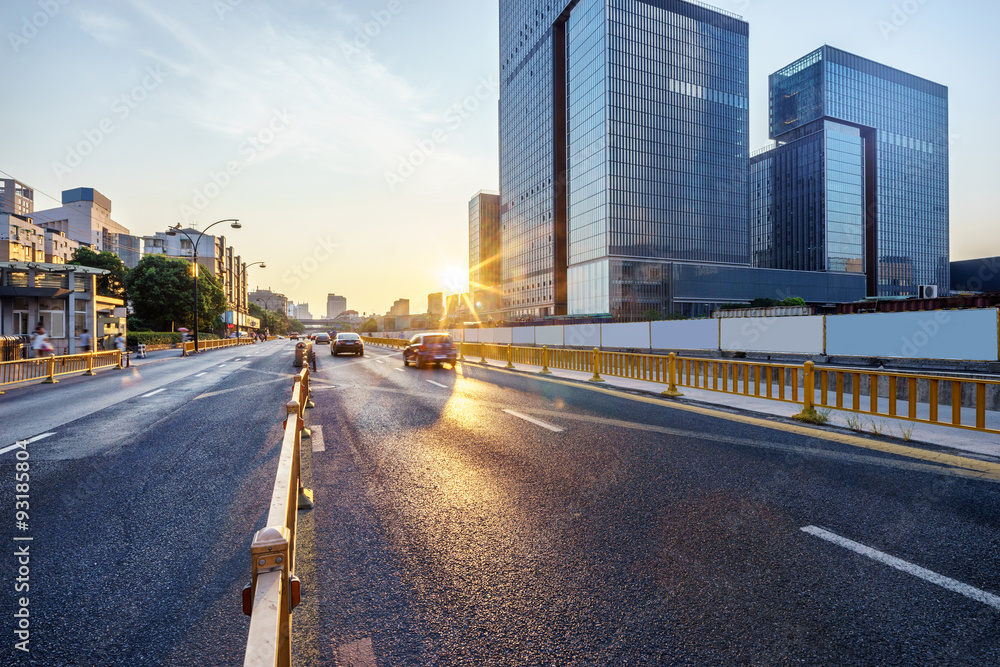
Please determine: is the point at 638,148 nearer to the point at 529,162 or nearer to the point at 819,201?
the point at 529,162

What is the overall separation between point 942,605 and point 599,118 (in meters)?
99.7

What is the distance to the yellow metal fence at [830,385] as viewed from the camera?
26.4 ft

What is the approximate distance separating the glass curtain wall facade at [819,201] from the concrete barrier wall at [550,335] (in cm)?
11043

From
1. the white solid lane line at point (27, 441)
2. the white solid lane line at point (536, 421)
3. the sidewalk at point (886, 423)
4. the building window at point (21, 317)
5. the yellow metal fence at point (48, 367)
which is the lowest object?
the sidewalk at point (886, 423)

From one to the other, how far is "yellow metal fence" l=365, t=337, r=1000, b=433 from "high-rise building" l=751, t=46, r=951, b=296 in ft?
409

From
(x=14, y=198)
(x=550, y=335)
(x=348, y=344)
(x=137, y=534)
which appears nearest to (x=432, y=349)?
(x=348, y=344)

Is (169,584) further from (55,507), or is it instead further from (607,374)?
(607,374)

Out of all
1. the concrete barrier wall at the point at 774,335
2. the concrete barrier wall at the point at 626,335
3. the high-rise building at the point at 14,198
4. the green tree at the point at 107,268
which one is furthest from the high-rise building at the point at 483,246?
the concrete barrier wall at the point at 774,335

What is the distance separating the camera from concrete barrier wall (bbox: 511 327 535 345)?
112 ft

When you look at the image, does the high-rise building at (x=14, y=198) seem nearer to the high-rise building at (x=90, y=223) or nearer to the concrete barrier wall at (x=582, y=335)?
the high-rise building at (x=90, y=223)

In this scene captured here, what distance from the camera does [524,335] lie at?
34969mm

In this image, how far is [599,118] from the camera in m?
91.5

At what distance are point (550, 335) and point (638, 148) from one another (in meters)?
72.5

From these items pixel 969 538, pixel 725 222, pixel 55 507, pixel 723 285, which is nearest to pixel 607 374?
pixel 969 538
